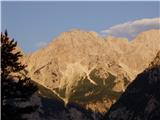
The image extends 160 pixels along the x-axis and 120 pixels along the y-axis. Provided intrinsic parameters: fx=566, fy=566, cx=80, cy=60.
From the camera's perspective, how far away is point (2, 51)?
48.5m

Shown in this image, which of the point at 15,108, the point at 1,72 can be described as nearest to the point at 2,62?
the point at 1,72

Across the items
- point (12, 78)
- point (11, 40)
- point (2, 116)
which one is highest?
point (11, 40)

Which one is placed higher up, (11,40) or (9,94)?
(11,40)

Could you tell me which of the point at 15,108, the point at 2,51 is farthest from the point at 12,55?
the point at 15,108

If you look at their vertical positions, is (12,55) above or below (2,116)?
above

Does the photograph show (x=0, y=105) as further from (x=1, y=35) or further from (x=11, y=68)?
(x=1, y=35)

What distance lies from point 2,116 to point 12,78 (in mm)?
3521

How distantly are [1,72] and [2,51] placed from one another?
1946 millimetres

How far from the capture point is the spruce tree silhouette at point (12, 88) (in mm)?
46969

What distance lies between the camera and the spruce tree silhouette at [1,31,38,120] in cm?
4697

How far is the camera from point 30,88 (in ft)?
162

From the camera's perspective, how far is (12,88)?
47.7 meters

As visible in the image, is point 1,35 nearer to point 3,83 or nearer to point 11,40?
point 11,40

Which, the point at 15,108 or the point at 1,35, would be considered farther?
the point at 1,35
